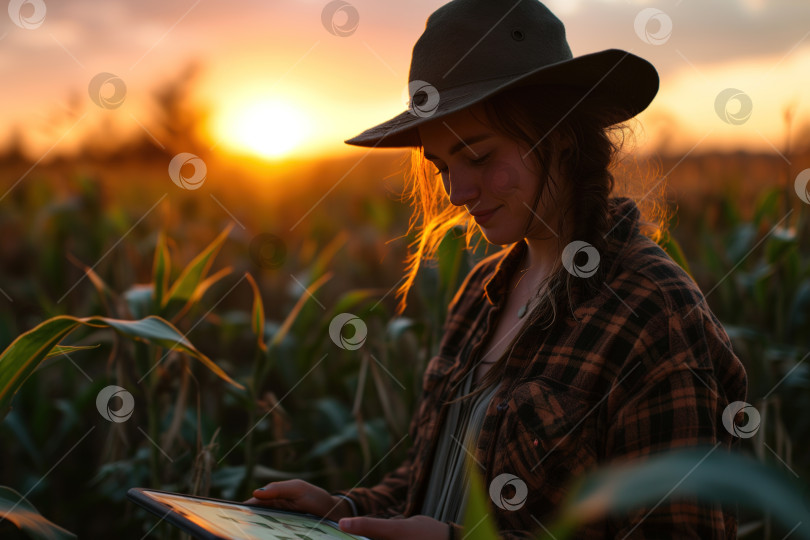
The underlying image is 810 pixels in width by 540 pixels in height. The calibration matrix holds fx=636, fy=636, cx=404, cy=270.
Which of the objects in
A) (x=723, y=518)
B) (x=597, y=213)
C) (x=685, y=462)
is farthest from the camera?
(x=597, y=213)

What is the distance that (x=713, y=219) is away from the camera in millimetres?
2691

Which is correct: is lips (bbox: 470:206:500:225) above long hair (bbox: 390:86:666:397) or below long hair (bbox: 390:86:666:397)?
below

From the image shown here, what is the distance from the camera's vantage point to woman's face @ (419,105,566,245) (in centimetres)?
84

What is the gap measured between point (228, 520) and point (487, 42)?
2.17 ft

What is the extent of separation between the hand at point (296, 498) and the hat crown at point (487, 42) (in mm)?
599

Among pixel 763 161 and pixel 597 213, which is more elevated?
pixel 763 161

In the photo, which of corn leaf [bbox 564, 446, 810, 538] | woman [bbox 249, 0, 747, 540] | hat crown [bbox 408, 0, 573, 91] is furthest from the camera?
hat crown [bbox 408, 0, 573, 91]

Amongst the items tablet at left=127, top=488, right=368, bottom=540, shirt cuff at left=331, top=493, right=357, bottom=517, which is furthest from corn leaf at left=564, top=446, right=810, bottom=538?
shirt cuff at left=331, top=493, right=357, bottom=517

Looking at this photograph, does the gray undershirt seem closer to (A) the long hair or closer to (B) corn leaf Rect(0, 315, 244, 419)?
(A) the long hair

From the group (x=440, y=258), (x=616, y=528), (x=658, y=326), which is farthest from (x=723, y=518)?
(x=440, y=258)

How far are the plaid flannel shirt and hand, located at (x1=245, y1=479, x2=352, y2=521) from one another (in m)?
0.25

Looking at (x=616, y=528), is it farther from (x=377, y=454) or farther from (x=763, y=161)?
(x=763, y=161)

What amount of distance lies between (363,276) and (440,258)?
1.23m

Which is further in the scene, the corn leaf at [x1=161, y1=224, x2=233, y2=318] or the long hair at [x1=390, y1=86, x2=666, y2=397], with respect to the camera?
the corn leaf at [x1=161, y1=224, x2=233, y2=318]
